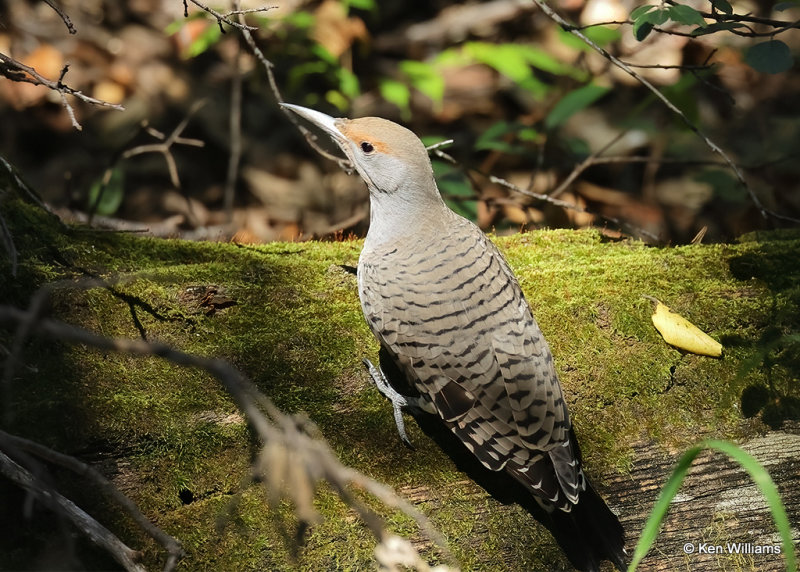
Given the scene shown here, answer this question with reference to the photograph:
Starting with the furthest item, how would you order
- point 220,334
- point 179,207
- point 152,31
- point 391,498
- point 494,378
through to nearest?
point 152,31 < point 179,207 < point 220,334 < point 494,378 < point 391,498

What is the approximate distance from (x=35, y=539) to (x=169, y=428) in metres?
0.60

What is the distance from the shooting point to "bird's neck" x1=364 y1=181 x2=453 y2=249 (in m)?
3.63

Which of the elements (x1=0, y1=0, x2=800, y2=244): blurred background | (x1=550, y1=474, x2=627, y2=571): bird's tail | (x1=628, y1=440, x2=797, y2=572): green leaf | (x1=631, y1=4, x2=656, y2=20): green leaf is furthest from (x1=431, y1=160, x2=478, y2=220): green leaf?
(x1=628, y1=440, x2=797, y2=572): green leaf

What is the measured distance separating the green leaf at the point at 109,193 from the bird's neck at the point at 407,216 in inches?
125

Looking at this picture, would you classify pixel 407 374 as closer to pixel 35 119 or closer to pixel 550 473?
pixel 550 473

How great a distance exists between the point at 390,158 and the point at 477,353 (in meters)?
1.18

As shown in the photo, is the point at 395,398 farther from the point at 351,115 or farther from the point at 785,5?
the point at 351,115

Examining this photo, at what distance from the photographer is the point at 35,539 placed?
2.54m

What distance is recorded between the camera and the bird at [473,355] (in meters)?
2.90

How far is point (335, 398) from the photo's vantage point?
3172 mm

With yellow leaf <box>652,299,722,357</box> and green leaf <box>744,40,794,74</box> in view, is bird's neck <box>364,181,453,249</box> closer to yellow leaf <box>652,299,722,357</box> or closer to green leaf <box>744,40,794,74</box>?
yellow leaf <box>652,299,722,357</box>

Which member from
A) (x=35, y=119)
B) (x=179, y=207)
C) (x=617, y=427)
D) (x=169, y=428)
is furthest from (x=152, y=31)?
(x=617, y=427)

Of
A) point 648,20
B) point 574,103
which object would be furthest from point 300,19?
point 648,20

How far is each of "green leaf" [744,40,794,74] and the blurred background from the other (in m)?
2.46
